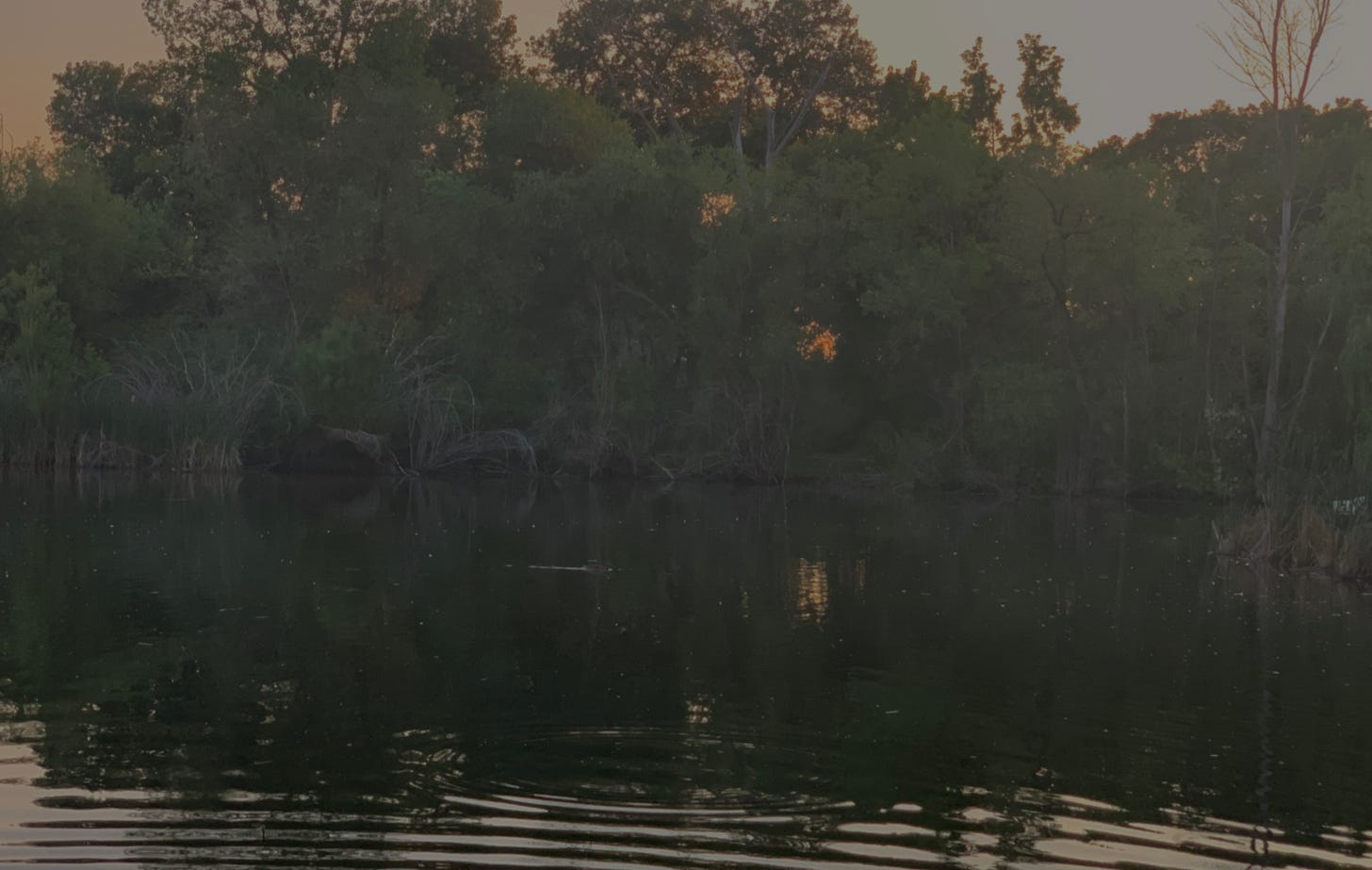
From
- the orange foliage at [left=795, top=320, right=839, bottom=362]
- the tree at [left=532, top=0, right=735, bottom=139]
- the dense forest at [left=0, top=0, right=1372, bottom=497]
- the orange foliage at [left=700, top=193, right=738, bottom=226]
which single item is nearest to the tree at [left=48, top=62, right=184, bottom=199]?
the dense forest at [left=0, top=0, right=1372, bottom=497]

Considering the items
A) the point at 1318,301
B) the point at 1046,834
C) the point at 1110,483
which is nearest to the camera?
the point at 1046,834

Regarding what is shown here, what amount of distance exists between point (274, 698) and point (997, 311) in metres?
37.4

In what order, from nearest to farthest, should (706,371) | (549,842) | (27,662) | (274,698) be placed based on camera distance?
1. (549,842)
2. (274,698)
3. (27,662)
4. (706,371)

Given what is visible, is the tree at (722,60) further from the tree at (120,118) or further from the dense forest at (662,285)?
the tree at (120,118)

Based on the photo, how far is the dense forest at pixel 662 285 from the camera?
42.4 m

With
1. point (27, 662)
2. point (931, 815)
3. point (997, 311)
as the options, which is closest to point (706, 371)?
point (997, 311)

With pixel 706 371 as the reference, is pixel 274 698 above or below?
below

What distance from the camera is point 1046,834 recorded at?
9.22 meters

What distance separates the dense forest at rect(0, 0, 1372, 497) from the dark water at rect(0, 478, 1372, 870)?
1520 cm

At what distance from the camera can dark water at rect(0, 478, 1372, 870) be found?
29.1 ft

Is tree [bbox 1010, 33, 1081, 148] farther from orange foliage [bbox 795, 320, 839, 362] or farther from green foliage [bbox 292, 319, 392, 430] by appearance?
green foliage [bbox 292, 319, 392, 430]

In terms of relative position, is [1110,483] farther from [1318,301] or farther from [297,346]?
[297,346]

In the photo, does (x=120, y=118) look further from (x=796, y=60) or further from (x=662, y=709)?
(x=662, y=709)

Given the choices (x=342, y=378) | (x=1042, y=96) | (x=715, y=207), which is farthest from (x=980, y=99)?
(x=342, y=378)
